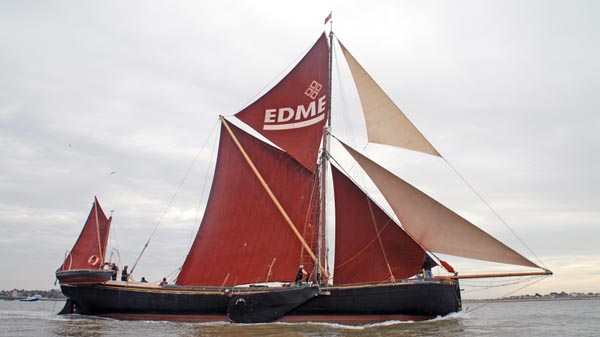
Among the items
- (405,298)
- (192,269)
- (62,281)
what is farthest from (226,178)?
(405,298)

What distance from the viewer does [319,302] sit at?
960 inches

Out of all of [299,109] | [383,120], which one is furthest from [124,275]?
[383,120]

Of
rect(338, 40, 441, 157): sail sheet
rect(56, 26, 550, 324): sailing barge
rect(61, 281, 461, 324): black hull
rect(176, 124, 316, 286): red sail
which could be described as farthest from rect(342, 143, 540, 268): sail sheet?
rect(176, 124, 316, 286): red sail

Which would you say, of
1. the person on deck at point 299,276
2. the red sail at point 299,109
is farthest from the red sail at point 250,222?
the person on deck at point 299,276

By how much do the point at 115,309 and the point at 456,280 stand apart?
→ 66.1ft

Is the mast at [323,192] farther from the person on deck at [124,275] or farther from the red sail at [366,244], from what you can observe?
the person on deck at [124,275]

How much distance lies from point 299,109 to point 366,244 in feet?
34.7

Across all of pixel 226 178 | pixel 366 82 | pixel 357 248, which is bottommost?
pixel 357 248

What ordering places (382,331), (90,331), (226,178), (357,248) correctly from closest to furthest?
1. (382,331)
2. (90,331)
3. (357,248)
4. (226,178)

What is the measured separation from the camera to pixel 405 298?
23.2 metres

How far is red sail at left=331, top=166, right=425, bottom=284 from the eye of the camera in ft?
81.7

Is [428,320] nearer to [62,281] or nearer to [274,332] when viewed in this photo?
[274,332]

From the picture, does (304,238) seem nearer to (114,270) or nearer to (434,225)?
(434,225)

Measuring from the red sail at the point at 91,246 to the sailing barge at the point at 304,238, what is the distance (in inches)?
161
